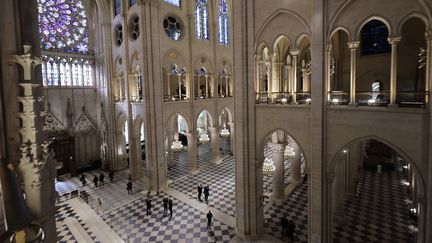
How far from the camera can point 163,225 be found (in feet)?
43.1

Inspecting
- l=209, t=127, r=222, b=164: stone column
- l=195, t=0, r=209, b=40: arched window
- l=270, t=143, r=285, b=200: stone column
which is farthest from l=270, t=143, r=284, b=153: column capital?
l=195, t=0, r=209, b=40: arched window

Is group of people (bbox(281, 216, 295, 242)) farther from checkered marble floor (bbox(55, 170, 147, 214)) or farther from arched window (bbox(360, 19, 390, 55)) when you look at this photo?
arched window (bbox(360, 19, 390, 55))

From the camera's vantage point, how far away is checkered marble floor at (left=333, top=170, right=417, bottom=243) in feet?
37.3

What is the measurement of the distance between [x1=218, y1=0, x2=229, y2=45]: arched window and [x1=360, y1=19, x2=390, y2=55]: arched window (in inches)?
465

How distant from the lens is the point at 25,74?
2990 mm

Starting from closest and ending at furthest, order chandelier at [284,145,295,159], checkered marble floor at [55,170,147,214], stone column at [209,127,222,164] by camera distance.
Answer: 1. chandelier at [284,145,295,159]
2. checkered marble floor at [55,170,147,214]
3. stone column at [209,127,222,164]

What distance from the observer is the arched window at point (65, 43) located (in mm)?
20266

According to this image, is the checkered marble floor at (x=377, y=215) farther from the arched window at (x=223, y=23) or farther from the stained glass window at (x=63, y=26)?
the stained glass window at (x=63, y=26)

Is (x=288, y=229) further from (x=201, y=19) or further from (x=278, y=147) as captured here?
(x=201, y=19)

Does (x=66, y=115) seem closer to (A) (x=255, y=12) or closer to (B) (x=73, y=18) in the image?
(B) (x=73, y=18)

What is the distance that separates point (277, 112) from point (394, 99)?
13.0 ft

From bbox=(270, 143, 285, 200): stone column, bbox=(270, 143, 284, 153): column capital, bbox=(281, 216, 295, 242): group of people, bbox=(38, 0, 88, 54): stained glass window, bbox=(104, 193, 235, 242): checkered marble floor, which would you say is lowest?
bbox=(104, 193, 235, 242): checkered marble floor

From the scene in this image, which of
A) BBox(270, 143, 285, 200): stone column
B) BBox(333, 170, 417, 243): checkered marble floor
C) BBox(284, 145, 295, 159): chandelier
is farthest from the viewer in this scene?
BBox(284, 145, 295, 159): chandelier

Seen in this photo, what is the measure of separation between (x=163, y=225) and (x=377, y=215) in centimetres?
1150
